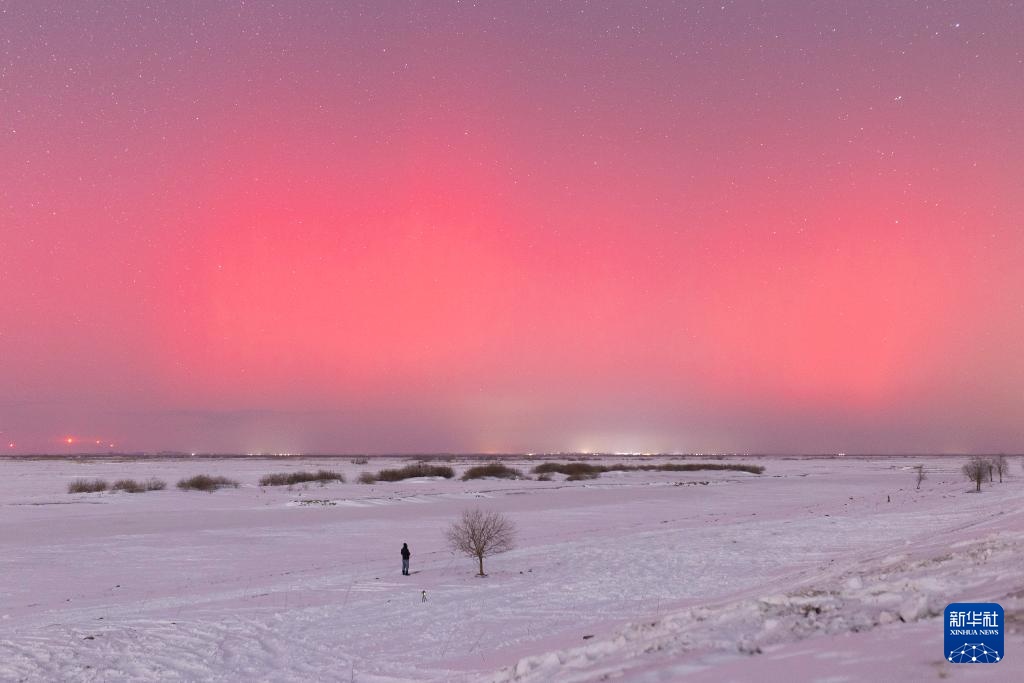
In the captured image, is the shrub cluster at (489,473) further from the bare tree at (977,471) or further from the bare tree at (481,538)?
the bare tree at (481,538)

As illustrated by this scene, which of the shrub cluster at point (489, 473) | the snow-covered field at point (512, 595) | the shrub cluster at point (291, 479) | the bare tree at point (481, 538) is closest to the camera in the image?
the snow-covered field at point (512, 595)

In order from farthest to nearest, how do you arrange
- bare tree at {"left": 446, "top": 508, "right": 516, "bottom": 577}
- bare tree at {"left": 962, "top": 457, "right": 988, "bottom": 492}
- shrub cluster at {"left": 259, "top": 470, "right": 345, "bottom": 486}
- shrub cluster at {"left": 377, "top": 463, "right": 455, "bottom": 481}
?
shrub cluster at {"left": 377, "top": 463, "right": 455, "bottom": 481} → shrub cluster at {"left": 259, "top": 470, "right": 345, "bottom": 486} → bare tree at {"left": 962, "top": 457, "right": 988, "bottom": 492} → bare tree at {"left": 446, "top": 508, "right": 516, "bottom": 577}

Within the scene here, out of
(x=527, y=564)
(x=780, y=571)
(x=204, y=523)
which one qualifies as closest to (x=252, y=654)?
(x=527, y=564)

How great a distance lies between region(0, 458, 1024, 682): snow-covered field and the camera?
387 inches

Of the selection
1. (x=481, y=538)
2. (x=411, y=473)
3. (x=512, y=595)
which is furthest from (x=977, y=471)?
(x=411, y=473)

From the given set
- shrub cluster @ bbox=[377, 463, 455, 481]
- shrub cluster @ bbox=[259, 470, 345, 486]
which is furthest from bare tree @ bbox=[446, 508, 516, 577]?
shrub cluster @ bbox=[377, 463, 455, 481]

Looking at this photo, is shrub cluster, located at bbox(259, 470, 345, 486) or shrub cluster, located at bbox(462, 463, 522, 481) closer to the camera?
shrub cluster, located at bbox(259, 470, 345, 486)

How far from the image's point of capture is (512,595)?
23.1m

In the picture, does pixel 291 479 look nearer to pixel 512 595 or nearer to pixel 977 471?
pixel 512 595

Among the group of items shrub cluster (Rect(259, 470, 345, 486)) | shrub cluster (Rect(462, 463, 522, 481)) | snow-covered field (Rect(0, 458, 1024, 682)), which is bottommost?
shrub cluster (Rect(462, 463, 522, 481))

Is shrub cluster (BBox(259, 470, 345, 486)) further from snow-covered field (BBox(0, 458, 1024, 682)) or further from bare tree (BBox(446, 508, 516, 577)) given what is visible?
bare tree (BBox(446, 508, 516, 577))

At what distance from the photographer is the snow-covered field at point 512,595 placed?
982 centimetres

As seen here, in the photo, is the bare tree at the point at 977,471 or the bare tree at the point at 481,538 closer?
the bare tree at the point at 481,538

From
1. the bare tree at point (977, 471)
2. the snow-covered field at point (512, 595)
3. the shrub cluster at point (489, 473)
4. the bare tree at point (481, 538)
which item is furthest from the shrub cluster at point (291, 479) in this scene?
the bare tree at point (977, 471)
